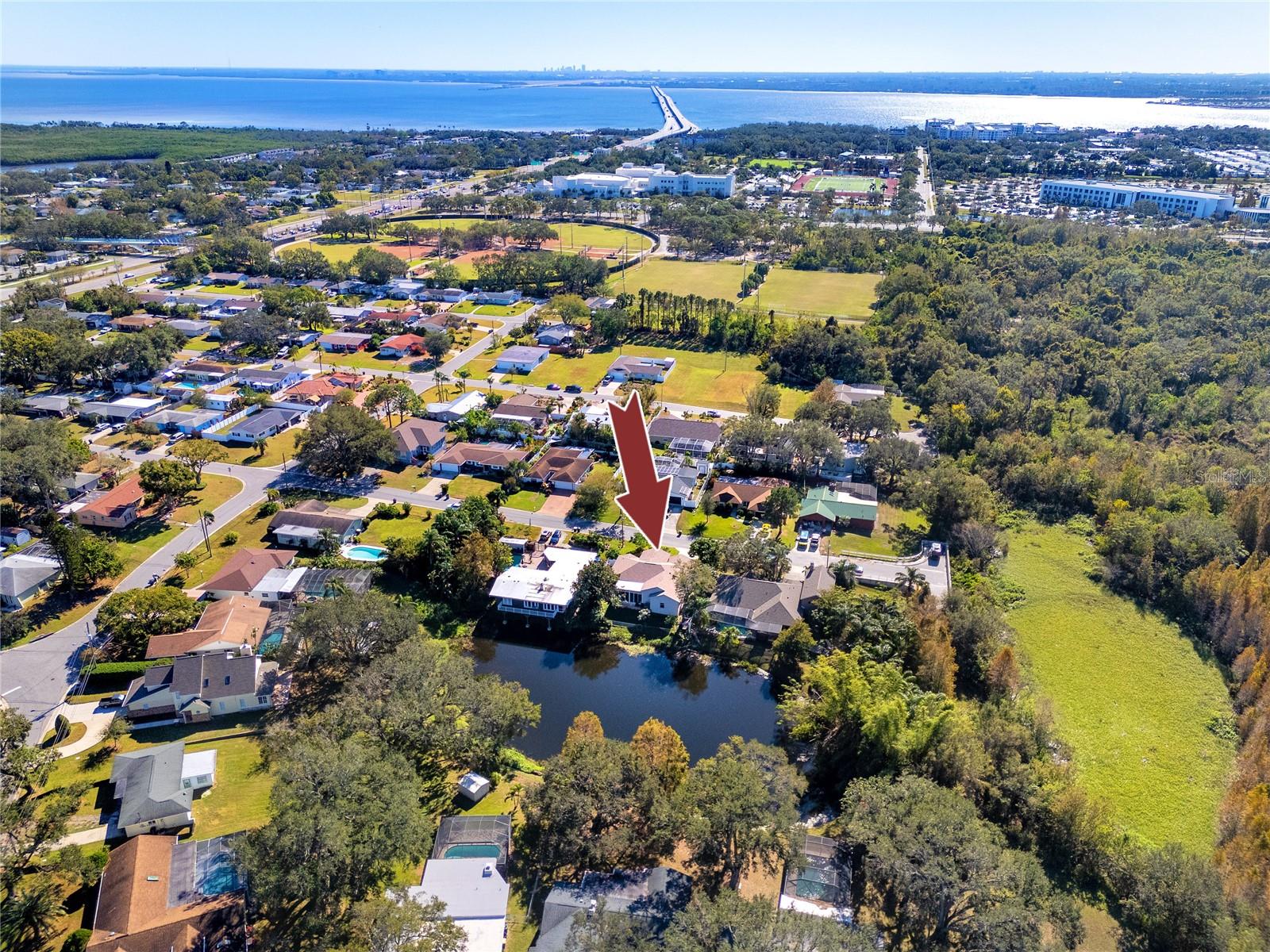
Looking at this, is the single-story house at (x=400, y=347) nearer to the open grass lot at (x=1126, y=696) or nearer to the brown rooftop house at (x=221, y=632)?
the brown rooftop house at (x=221, y=632)

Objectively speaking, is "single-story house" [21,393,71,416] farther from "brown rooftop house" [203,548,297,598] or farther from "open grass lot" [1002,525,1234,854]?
"open grass lot" [1002,525,1234,854]

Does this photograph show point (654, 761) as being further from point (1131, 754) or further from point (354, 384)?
point (354, 384)

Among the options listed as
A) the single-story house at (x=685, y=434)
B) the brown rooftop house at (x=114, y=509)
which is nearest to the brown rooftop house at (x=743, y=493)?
the single-story house at (x=685, y=434)

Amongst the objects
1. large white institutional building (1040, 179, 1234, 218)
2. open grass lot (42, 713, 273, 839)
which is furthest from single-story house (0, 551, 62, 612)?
large white institutional building (1040, 179, 1234, 218)

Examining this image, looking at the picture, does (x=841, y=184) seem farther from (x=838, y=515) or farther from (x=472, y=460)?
(x=472, y=460)

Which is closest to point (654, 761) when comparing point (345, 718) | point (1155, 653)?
point (345, 718)
